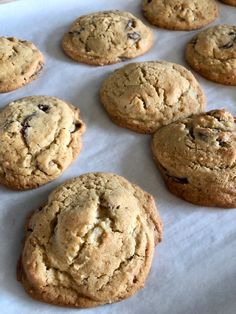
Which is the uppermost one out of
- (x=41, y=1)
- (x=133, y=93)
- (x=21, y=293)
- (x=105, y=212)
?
(x=41, y=1)

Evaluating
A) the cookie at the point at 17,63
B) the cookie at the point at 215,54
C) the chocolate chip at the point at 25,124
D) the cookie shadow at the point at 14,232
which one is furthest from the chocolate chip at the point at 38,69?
the cookie at the point at 215,54

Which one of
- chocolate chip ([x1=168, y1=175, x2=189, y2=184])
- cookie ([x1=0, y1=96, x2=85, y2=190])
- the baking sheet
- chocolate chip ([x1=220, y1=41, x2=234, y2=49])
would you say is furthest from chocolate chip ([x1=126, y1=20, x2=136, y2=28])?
chocolate chip ([x1=168, y1=175, x2=189, y2=184])

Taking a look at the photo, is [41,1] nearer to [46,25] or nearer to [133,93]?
[46,25]

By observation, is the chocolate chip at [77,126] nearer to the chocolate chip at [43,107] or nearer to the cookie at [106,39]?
the chocolate chip at [43,107]

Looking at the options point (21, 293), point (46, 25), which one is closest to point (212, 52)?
point (46, 25)

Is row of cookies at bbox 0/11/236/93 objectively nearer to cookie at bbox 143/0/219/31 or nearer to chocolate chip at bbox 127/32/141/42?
chocolate chip at bbox 127/32/141/42

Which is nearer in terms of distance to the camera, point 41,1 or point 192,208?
point 192,208
